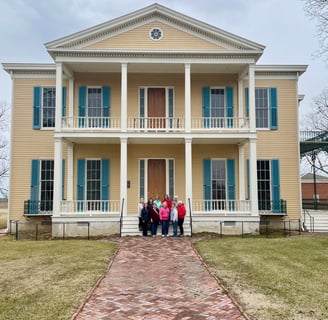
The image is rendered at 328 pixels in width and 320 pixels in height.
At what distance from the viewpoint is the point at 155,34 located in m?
16.8

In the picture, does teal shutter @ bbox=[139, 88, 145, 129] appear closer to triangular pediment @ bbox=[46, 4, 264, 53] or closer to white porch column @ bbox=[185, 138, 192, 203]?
triangular pediment @ bbox=[46, 4, 264, 53]

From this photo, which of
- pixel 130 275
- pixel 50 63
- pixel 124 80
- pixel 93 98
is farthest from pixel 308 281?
pixel 50 63

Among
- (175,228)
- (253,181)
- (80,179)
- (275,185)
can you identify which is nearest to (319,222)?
(275,185)

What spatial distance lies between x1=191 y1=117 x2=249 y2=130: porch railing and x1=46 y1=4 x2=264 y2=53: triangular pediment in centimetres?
312

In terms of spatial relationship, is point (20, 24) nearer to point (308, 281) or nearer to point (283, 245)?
point (283, 245)

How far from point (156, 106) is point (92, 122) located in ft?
10.2

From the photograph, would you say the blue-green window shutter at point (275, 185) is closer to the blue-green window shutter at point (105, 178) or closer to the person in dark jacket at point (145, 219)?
the person in dark jacket at point (145, 219)

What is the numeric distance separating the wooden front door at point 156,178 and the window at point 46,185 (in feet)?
15.0

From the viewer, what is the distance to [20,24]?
68.4 feet

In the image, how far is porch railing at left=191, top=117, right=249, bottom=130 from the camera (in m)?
17.2

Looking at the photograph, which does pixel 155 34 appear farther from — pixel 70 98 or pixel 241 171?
pixel 241 171

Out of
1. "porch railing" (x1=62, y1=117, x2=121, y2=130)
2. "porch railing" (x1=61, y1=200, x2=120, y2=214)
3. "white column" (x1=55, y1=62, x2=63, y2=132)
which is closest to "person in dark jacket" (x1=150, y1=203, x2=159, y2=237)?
"porch railing" (x1=61, y1=200, x2=120, y2=214)

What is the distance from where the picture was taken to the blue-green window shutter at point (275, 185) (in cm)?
1791

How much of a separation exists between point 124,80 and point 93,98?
8.55ft
